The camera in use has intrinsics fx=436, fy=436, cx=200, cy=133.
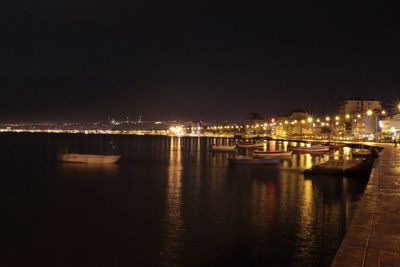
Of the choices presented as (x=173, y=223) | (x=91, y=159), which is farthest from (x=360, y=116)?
(x=173, y=223)

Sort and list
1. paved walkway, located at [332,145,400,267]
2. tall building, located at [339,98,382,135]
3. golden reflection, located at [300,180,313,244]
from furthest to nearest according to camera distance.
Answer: tall building, located at [339,98,382,135]
golden reflection, located at [300,180,313,244]
paved walkway, located at [332,145,400,267]

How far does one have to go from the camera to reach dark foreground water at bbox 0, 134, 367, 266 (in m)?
17.4

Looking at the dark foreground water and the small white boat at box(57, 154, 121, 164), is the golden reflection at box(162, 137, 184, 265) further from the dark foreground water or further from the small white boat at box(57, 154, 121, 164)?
the small white boat at box(57, 154, 121, 164)

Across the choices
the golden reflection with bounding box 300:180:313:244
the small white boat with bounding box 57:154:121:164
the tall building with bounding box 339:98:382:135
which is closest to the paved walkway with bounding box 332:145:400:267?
the golden reflection with bounding box 300:180:313:244

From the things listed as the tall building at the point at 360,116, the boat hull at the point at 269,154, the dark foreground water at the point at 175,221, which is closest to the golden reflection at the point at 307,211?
the dark foreground water at the point at 175,221

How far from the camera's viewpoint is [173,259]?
55.5 ft

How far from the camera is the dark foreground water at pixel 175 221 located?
17438 mm

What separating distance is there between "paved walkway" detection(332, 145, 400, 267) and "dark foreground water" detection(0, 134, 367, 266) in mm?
4854

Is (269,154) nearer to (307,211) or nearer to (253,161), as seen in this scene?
(253,161)

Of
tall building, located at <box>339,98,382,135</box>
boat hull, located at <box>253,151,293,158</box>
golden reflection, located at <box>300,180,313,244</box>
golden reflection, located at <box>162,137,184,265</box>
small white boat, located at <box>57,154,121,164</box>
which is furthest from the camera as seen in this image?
tall building, located at <box>339,98,382,135</box>

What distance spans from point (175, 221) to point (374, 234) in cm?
1581

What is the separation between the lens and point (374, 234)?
870cm

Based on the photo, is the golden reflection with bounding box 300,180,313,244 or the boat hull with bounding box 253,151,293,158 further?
the boat hull with bounding box 253,151,293,158

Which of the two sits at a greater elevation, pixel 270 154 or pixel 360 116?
pixel 360 116
